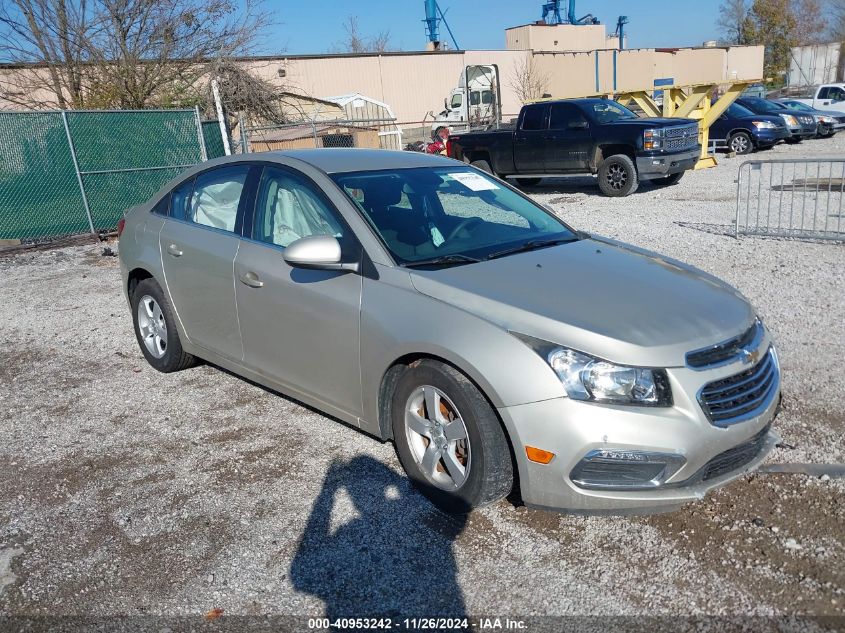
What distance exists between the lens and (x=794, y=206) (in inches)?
449

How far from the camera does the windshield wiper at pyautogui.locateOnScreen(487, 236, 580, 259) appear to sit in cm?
381

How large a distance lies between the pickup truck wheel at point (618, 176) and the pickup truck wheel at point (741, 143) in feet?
28.7

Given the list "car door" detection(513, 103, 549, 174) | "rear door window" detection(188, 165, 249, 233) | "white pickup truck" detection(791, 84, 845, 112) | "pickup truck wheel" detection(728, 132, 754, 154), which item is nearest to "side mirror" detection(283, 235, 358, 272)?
"rear door window" detection(188, 165, 249, 233)

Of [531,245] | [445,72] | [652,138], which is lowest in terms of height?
[652,138]

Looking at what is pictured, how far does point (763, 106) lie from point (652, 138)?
37.1ft

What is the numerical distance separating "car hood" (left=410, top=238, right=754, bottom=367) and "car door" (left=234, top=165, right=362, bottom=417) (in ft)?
1.77

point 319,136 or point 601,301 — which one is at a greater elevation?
point 319,136

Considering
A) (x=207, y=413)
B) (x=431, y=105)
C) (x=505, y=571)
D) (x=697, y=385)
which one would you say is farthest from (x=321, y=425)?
(x=431, y=105)

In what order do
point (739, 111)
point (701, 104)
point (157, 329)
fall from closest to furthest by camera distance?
point (157, 329) < point (701, 104) < point (739, 111)

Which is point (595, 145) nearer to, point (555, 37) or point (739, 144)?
point (739, 144)

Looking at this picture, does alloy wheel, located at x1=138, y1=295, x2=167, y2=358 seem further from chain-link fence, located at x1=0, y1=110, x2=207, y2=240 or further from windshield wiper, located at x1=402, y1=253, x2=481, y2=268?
chain-link fence, located at x1=0, y1=110, x2=207, y2=240

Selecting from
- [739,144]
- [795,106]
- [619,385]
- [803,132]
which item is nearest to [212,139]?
[619,385]

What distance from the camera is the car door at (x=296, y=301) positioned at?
3.71m

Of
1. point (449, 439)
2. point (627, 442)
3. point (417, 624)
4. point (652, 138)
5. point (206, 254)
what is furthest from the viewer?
point (652, 138)
